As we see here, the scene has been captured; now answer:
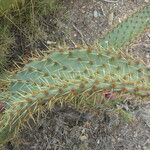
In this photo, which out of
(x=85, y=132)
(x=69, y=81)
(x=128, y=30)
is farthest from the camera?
(x=85, y=132)

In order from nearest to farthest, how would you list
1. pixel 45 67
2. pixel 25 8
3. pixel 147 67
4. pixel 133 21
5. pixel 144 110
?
pixel 147 67
pixel 45 67
pixel 133 21
pixel 144 110
pixel 25 8

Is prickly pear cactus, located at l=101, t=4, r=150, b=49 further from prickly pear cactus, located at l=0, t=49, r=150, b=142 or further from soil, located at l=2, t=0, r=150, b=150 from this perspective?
prickly pear cactus, located at l=0, t=49, r=150, b=142

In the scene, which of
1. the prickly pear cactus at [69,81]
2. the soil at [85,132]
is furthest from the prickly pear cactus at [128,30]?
the prickly pear cactus at [69,81]

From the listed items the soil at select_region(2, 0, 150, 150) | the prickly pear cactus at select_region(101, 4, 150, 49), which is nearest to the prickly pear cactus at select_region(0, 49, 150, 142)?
the soil at select_region(2, 0, 150, 150)

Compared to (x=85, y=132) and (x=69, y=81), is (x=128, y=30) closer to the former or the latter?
(x=85, y=132)

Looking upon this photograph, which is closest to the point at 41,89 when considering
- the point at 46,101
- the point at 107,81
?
the point at 46,101

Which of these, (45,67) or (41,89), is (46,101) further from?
(45,67)

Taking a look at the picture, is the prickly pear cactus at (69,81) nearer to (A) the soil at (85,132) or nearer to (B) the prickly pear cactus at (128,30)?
(A) the soil at (85,132)

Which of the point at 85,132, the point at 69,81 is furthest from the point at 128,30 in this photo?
the point at 69,81
